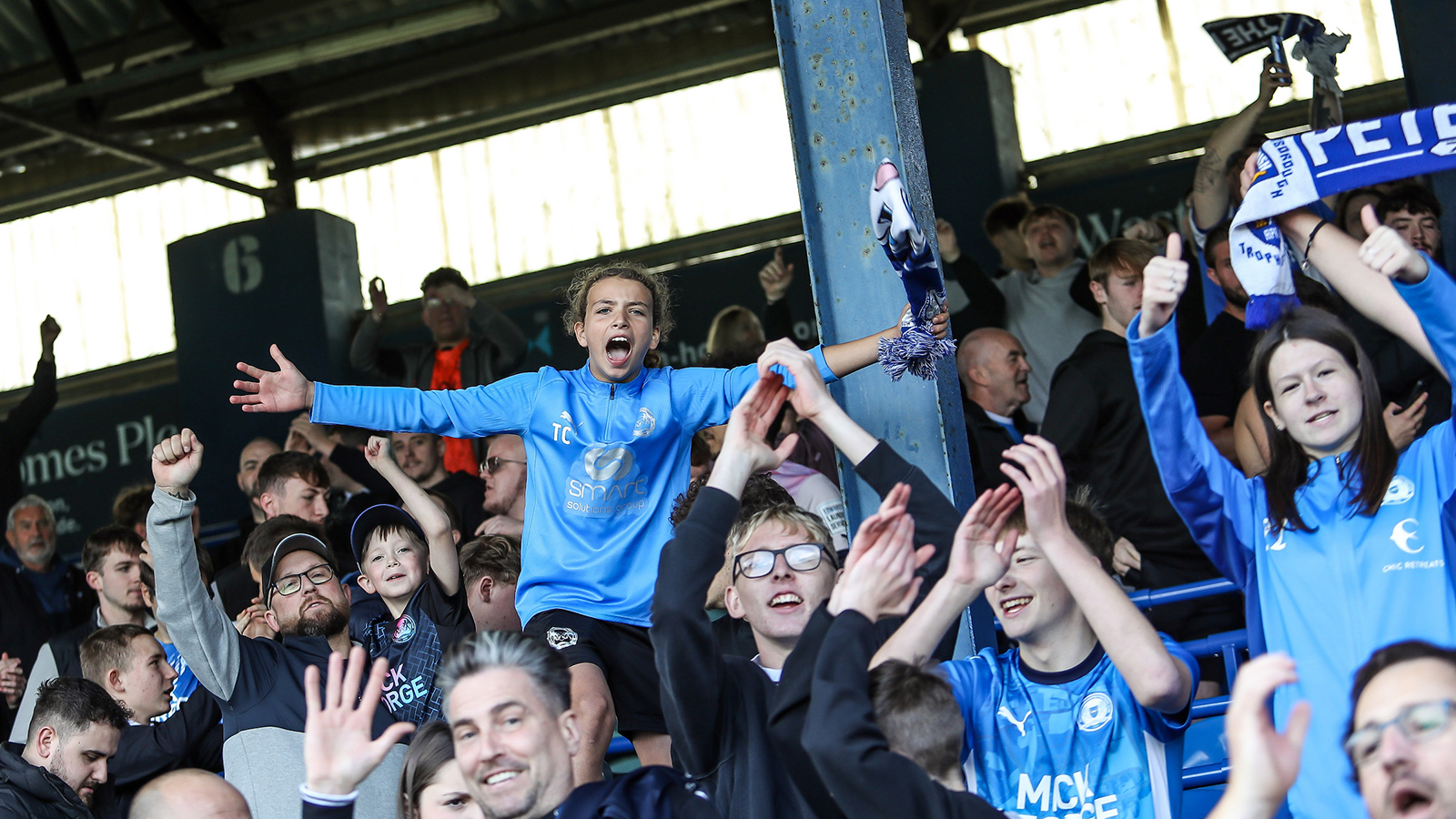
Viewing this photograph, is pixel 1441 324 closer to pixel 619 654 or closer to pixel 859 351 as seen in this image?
pixel 859 351

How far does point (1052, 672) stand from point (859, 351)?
1.12 meters

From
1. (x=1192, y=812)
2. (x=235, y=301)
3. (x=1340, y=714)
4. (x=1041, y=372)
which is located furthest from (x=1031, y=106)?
(x=1340, y=714)

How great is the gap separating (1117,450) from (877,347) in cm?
146

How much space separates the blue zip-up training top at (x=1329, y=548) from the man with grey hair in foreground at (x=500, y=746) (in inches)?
52.2

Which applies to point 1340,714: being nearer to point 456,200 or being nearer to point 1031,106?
point 1031,106

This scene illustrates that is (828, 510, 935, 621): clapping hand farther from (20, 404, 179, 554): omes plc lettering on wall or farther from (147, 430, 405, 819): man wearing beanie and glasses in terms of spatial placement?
(20, 404, 179, 554): omes plc lettering on wall

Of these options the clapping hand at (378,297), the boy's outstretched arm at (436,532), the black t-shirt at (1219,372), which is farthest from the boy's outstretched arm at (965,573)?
the clapping hand at (378,297)

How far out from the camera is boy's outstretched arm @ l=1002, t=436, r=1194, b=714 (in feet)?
9.14

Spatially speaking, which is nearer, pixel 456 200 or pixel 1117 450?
pixel 1117 450

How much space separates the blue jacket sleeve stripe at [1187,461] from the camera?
320 cm

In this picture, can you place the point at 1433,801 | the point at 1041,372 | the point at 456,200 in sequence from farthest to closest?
the point at 456,200
the point at 1041,372
the point at 1433,801

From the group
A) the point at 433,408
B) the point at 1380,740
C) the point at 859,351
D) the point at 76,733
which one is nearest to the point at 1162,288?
the point at 859,351

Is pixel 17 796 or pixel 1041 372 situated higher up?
pixel 1041 372

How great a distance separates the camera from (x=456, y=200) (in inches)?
497
